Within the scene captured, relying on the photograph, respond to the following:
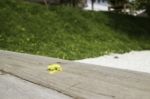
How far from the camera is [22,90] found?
570cm

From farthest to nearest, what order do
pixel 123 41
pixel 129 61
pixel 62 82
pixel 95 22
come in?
pixel 95 22, pixel 123 41, pixel 129 61, pixel 62 82

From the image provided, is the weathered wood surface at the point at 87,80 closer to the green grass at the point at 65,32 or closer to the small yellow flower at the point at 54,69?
the small yellow flower at the point at 54,69

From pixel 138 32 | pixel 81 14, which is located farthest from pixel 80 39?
pixel 138 32

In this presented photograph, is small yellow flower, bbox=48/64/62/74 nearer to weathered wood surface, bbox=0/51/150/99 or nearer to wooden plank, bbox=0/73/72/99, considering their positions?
weathered wood surface, bbox=0/51/150/99

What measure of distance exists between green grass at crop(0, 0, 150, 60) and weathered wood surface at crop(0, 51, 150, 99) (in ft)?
17.0

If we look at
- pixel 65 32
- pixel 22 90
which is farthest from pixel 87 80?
pixel 65 32

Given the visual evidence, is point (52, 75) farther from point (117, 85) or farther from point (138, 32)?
point (138, 32)

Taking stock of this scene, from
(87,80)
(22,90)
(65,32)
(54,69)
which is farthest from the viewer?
(65,32)

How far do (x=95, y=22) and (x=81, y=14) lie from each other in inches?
34.9

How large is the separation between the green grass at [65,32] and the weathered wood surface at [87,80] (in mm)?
5182

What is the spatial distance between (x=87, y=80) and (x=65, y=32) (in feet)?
32.5

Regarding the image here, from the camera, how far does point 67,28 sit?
15.9 metres

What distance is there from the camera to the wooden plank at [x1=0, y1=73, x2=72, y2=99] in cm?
521

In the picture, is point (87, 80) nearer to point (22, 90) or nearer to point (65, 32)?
point (22, 90)
